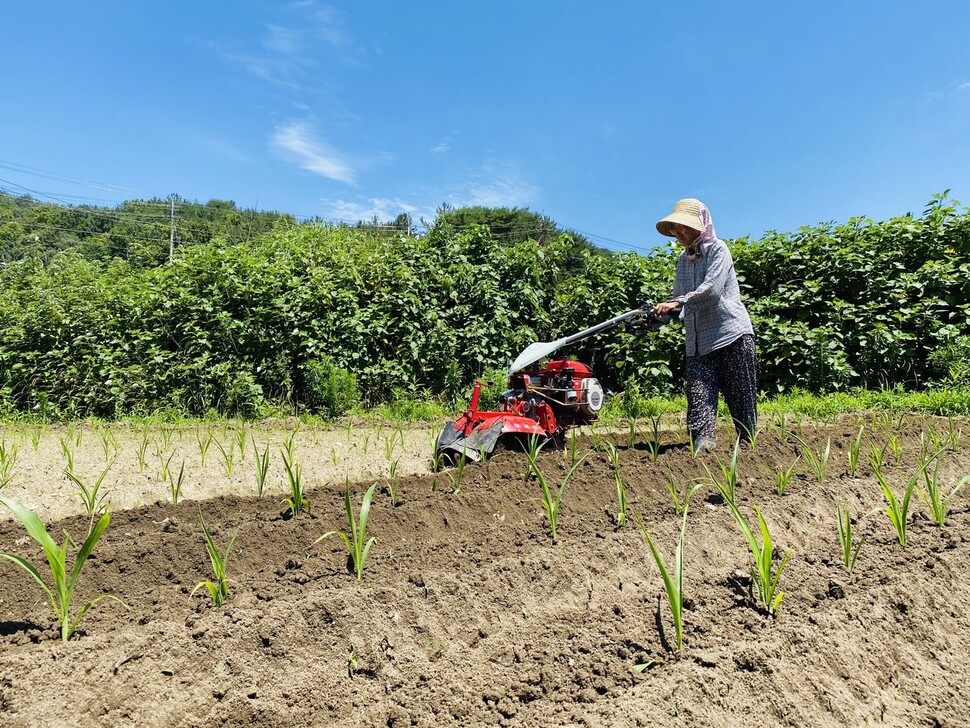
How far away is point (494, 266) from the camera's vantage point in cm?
809

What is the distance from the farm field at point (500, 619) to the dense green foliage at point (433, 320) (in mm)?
4575

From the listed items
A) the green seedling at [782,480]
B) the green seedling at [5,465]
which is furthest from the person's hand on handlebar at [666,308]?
the green seedling at [5,465]

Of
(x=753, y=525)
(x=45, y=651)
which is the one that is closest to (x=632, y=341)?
(x=753, y=525)

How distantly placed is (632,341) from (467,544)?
213 inches

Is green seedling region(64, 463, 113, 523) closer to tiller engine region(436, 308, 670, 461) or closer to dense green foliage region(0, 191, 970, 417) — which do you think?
tiller engine region(436, 308, 670, 461)

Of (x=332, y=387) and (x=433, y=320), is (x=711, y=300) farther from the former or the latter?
(x=332, y=387)

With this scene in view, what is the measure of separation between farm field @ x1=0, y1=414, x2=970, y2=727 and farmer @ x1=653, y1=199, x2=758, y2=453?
3.63ft

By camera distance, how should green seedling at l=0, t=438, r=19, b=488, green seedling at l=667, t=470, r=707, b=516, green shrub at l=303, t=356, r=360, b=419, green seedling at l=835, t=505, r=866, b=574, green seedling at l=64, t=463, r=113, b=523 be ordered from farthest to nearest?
1. green shrub at l=303, t=356, r=360, b=419
2. green seedling at l=0, t=438, r=19, b=488
3. green seedling at l=64, t=463, r=113, b=523
4. green seedling at l=667, t=470, r=707, b=516
5. green seedling at l=835, t=505, r=866, b=574

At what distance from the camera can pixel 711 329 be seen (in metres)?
4.32

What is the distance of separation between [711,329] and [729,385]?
421 mm

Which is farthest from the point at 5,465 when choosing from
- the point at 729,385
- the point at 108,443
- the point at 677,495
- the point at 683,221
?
the point at 729,385

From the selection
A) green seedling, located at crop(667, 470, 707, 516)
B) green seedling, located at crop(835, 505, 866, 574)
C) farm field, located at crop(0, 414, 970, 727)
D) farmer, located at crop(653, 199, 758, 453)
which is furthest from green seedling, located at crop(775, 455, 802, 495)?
farmer, located at crop(653, 199, 758, 453)

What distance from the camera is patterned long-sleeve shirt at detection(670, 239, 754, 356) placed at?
416 cm

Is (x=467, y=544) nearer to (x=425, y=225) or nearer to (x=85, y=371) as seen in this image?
(x=425, y=225)
